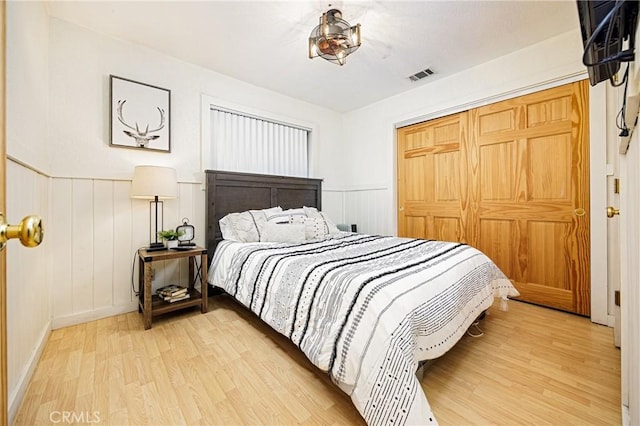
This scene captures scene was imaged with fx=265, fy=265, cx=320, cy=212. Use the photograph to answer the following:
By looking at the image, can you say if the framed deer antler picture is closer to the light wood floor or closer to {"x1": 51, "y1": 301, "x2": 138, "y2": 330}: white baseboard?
{"x1": 51, "y1": 301, "x2": 138, "y2": 330}: white baseboard

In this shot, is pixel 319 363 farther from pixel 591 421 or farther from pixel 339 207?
pixel 339 207

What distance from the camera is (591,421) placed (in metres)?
1.21

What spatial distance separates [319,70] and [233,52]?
922 mm

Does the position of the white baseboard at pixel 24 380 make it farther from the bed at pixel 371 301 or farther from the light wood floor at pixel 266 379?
the bed at pixel 371 301

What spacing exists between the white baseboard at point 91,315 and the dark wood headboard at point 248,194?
823 mm

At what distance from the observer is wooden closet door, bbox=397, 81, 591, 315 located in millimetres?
2402

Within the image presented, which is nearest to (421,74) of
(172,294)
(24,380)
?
(172,294)

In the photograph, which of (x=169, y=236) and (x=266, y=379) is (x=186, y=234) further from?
(x=266, y=379)

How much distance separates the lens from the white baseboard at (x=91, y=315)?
2121 mm

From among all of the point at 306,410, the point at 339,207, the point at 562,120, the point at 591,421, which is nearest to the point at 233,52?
the point at 339,207

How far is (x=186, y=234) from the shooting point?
2.64m

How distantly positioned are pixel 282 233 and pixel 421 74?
2.43m

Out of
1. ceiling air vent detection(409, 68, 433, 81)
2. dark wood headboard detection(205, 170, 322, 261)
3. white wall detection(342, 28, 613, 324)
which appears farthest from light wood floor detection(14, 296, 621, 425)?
ceiling air vent detection(409, 68, 433, 81)

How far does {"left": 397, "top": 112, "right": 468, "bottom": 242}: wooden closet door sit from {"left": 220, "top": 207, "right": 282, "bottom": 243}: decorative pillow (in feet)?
6.62
